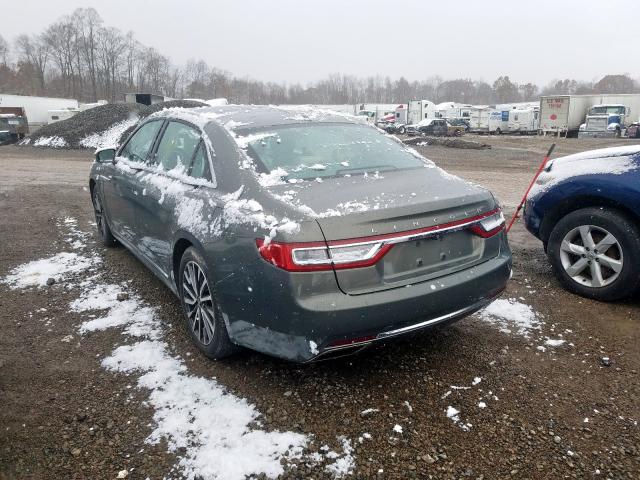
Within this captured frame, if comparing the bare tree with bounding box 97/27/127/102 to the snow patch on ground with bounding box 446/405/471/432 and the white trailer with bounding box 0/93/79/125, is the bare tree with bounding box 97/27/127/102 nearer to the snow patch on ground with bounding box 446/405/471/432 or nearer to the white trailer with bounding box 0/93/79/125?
the white trailer with bounding box 0/93/79/125

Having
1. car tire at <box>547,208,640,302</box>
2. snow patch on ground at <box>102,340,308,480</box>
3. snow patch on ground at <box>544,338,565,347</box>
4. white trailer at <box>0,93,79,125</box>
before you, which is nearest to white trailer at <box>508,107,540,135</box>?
car tire at <box>547,208,640,302</box>

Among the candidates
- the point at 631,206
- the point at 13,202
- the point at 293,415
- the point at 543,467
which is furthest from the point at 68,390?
the point at 13,202

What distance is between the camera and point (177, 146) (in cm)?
380

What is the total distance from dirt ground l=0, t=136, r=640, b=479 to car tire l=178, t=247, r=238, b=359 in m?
0.14

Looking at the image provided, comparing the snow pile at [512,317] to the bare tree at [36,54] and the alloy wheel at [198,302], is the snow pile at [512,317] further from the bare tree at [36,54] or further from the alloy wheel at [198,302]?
the bare tree at [36,54]

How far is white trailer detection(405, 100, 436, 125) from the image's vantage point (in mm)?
51625

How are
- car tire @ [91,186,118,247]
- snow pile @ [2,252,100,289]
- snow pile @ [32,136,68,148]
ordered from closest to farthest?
snow pile @ [2,252,100,289]
car tire @ [91,186,118,247]
snow pile @ [32,136,68,148]

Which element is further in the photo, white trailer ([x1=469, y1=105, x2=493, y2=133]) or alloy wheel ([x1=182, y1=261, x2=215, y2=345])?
white trailer ([x1=469, y1=105, x2=493, y2=133])

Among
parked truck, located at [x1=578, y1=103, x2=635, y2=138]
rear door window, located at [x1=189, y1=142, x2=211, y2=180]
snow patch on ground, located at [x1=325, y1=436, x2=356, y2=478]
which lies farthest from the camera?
parked truck, located at [x1=578, y1=103, x2=635, y2=138]

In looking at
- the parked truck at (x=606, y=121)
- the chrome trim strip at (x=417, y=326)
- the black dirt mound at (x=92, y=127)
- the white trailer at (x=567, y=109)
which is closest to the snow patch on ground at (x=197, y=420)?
the chrome trim strip at (x=417, y=326)

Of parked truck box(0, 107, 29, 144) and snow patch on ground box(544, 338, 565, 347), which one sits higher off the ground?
parked truck box(0, 107, 29, 144)

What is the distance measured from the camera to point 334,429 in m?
2.57

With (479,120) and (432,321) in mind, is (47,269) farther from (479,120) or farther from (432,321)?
(479,120)

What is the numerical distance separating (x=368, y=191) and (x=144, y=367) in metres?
1.84
